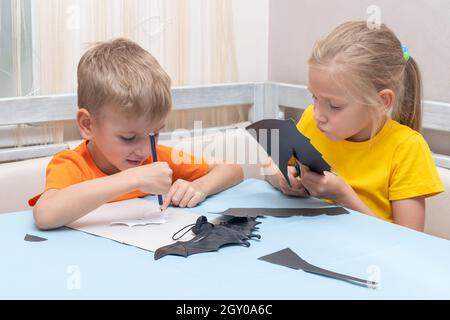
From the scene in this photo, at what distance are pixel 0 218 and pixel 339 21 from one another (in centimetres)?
130

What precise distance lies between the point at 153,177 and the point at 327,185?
14.7 inches

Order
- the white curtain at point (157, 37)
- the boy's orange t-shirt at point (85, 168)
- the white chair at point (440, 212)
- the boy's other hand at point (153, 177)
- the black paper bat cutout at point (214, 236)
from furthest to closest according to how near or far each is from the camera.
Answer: the white curtain at point (157, 37), the white chair at point (440, 212), the boy's orange t-shirt at point (85, 168), the boy's other hand at point (153, 177), the black paper bat cutout at point (214, 236)

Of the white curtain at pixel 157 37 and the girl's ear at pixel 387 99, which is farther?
the white curtain at pixel 157 37

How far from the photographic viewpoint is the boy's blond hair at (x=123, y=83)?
1.27 metres

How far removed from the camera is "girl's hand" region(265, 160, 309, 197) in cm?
136

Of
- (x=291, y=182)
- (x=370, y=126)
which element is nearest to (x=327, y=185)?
(x=291, y=182)

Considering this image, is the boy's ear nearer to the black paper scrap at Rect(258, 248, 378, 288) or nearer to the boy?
the boy

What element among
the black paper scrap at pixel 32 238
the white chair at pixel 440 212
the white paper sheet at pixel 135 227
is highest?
the white paper sheet at pixel 135 227

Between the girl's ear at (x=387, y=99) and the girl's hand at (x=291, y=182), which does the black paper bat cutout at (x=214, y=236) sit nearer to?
the girl's hand at (x=291, y=182)

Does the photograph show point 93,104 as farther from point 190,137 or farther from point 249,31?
point 249,31

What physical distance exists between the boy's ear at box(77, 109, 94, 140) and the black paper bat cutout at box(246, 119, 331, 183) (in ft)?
1.12

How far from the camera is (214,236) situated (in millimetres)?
1043

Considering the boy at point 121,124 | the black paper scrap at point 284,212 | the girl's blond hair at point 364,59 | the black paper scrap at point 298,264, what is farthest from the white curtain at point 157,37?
the black paper scrap at point 298,264

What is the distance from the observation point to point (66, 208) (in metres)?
1.12
